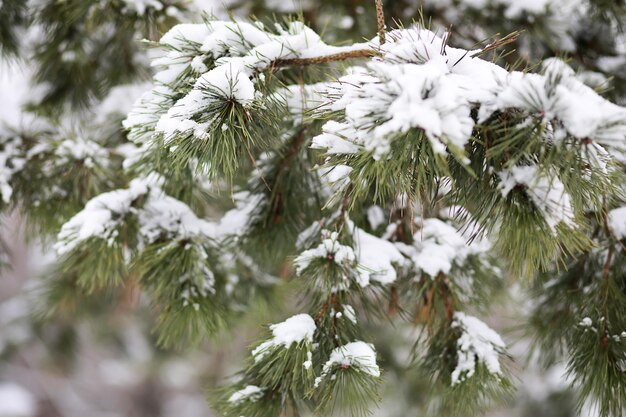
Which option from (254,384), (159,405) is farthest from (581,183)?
(159,405)

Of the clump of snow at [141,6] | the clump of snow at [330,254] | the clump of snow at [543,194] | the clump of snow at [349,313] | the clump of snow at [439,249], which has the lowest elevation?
the clump of snow at [349,313]

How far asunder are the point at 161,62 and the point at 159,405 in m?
6.10

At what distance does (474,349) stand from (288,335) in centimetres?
42

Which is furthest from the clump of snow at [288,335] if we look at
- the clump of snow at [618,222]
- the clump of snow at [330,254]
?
the clump of snow at [618,222]

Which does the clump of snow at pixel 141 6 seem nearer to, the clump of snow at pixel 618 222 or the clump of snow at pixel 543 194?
the clump of snow at pixel 543 194

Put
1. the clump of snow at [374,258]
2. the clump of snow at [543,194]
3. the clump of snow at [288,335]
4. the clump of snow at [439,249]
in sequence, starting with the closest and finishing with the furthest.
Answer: the clump of snow at [543,194]
the clump of snow at [288,335]
the clump of snow at [374,258]
the clump of snow at [439,249]

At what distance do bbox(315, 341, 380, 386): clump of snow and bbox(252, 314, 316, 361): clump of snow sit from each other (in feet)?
0.16

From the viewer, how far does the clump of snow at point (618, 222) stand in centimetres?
99

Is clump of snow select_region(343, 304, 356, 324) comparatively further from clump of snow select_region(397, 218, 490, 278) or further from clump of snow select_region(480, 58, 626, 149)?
clump of snow select_region(480, 58, 626, 149)

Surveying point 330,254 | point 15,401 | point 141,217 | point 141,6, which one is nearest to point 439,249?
point 330,254

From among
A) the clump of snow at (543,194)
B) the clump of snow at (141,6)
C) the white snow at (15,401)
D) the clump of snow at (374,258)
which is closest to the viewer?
the clump of snow at (543,194)

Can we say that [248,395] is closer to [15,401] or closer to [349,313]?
[349,313]

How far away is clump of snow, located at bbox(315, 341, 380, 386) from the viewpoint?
788 millimetres

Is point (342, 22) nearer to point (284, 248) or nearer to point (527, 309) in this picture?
point (284, 248)
